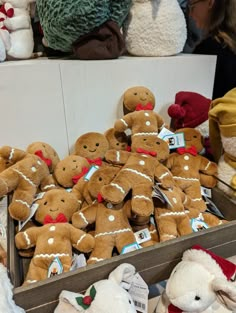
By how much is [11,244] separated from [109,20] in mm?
627

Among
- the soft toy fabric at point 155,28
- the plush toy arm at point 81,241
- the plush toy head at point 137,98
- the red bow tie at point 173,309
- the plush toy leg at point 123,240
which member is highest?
the soft toy fabric at point 155,28

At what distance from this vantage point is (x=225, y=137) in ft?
2.49

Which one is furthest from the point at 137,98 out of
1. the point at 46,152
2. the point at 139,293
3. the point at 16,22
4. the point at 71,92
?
the point at 139,293

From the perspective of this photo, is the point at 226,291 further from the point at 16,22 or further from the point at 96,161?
the point at 16,22

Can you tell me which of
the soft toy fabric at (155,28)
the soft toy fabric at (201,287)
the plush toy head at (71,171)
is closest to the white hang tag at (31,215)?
the plush toy head at (71,171)

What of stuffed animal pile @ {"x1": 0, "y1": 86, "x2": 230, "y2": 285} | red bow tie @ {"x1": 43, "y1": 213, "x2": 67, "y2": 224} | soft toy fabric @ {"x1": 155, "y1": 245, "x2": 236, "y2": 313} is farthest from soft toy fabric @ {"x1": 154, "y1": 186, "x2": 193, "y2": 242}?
red bow tie @ {"x1": 43, "y1": 213, "x2": 67, "y2": 224}

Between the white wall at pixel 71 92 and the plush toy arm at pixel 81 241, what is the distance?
31cm

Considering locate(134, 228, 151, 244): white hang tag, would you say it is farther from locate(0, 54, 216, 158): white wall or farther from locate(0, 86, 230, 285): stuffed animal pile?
locate(0, 54, 216, 158): white wall

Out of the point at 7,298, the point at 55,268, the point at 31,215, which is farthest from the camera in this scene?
the point at 31,215

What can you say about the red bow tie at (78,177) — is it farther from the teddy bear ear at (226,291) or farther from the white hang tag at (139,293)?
the teddy bear ear at (226,291)

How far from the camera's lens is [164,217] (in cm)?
71

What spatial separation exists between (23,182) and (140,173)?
27 centimetres

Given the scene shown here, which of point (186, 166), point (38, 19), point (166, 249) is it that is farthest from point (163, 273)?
point (38, 19)

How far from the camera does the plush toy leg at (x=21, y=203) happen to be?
26.3 inches
